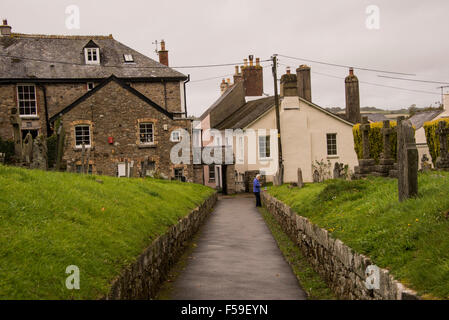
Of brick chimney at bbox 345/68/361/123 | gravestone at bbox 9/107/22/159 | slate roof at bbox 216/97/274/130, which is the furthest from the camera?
slate roof at bbox 216/97/274/130

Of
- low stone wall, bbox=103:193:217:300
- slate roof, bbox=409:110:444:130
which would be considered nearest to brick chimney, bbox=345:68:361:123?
slate roof, bbox=409:110:444:130

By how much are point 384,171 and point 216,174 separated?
113ft

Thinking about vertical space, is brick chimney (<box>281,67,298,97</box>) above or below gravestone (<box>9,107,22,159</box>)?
above

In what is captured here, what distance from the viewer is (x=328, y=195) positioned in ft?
43.7

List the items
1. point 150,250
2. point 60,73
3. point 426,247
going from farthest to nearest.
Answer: point 60,73
point 150,250
point 426,247

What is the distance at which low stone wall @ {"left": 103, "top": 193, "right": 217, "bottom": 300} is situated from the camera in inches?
260

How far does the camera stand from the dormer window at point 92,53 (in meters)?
40.7

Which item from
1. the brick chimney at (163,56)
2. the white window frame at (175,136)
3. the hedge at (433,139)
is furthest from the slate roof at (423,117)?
the hedge at (433,139)

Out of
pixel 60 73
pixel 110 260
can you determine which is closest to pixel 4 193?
pixel 110 260

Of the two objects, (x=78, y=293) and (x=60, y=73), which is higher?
(x=60, y=73)

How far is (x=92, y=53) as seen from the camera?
40844 millimetres

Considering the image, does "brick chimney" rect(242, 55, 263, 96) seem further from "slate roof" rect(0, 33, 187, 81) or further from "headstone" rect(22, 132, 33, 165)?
"headstone" rect(22, 132, 33, 165)

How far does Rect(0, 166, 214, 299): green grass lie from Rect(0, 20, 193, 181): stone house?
2324 centimetres
